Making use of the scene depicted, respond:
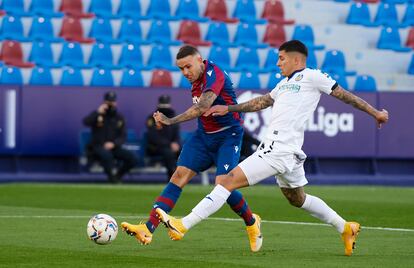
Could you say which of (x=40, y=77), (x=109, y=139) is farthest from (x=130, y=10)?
(x=109, y=139)

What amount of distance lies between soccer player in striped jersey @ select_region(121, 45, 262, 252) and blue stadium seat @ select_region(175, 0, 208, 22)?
603 inches

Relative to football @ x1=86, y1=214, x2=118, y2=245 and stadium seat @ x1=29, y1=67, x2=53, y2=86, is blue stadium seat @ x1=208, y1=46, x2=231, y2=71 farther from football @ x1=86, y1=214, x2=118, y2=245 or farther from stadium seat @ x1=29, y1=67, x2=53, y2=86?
football @ x1=86, y1=214, x2=118, y2=245

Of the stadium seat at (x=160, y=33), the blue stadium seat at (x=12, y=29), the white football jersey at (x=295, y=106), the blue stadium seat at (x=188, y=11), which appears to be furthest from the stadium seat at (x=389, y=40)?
the white football jersey at (x=295, y=106)

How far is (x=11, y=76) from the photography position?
23.2 metres

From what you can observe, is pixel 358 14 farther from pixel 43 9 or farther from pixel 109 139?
pixel 109 139

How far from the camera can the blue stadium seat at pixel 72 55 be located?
79.9 feet

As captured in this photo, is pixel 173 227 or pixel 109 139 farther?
pixel 109 139

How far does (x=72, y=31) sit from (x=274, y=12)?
538cm

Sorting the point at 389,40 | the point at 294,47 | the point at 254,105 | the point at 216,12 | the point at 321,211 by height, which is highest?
the point at 294,47

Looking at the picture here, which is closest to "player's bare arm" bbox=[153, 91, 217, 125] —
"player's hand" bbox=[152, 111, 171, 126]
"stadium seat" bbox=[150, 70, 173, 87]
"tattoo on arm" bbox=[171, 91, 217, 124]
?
"tattoo on arm" bbox=[171, 91, 217, 124]

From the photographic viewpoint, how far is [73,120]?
23.1 m

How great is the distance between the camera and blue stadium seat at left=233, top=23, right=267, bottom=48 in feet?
87.3

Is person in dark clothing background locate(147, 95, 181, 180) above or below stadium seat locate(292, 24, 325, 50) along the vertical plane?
below

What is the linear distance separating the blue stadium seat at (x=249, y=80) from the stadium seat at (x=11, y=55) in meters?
4.71
